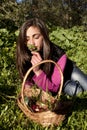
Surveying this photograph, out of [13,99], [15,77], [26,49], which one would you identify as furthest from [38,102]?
[15,77]

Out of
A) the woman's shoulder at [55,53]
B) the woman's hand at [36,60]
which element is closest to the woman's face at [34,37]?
the woman's hand at [36,60]

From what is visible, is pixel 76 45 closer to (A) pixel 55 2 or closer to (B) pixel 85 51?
(B) pixel 85 51

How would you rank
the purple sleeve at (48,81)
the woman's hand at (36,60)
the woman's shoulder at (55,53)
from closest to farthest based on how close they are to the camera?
the woman's hand at (36,60) → the purple sleeve at (48,81) → the woman's shoulder at (55,53)

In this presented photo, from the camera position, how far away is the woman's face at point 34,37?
15.1 feet

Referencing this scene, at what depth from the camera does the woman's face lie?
4.62 meters

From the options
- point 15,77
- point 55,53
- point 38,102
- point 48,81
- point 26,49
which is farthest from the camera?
point 15,77

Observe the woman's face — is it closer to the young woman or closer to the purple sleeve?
the young woman

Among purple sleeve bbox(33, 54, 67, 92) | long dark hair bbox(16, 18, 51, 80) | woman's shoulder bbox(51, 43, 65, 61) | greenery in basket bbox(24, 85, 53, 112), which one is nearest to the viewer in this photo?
greenery in basket bbox(24, 85, 53, 112)

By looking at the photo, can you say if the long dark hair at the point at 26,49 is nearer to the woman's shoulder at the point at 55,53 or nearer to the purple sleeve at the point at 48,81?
the purple sleeve at the point at 48,81

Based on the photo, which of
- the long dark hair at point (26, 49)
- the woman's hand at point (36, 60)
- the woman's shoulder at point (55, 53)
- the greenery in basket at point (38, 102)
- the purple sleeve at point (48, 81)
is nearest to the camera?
the greenery in basket at point (38, 102)

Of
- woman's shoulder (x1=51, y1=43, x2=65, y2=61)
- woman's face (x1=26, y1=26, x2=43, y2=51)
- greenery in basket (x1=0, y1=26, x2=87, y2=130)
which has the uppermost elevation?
woman's face (x1=26, y1=26, x2=43, y2=51)

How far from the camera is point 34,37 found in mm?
4656

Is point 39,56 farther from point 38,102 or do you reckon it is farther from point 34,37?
point 38,102

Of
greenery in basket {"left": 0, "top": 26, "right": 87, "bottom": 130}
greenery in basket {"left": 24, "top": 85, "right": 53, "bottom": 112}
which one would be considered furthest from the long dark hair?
greenery in basket {"left": 24, "top": 85, "right": 53, "bottom": 112}
